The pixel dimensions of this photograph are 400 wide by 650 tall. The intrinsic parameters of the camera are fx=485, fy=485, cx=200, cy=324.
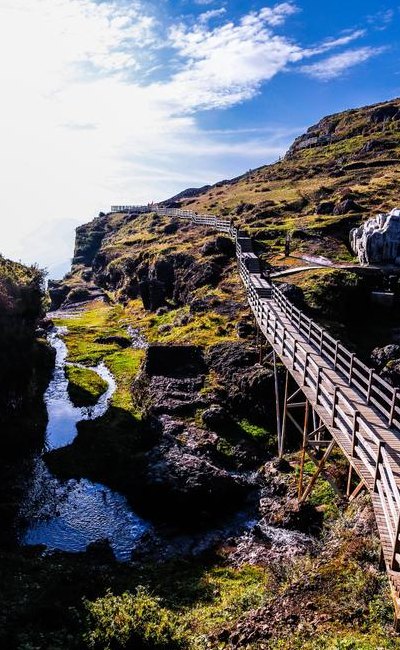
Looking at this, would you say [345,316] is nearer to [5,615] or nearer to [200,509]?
[200,509]

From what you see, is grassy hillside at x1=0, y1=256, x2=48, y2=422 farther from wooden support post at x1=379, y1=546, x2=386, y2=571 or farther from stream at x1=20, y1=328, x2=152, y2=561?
wooden support post at x1=379, y1=546, x2=386, y2=571

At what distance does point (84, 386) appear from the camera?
49.2 meters

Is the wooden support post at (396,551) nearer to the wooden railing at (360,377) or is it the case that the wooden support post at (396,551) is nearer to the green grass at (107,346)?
the wooden railing at (360,377)

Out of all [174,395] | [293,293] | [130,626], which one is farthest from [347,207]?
[130,626]

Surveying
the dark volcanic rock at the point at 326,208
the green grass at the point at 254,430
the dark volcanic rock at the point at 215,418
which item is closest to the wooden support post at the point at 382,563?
the green grass at the point at 254,430

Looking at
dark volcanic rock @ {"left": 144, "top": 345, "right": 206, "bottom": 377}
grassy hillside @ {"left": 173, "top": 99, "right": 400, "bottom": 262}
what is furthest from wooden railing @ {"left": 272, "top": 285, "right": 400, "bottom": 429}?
grassy hillside @ {"left": 173, "top": 99, "right": 400, "bottom": 262}

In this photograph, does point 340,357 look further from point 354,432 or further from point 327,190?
point 327,190

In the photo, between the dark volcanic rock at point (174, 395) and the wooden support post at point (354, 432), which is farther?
the dark volcanic rock at point (174, 395)

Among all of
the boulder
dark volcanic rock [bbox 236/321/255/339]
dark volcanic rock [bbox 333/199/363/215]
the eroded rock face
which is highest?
dark volcanic rock [bbox 333/199/363/215]

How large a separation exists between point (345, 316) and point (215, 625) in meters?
35.3

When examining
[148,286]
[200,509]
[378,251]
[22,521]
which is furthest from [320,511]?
[148,286]

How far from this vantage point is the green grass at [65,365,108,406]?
151 feet

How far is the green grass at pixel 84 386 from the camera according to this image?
45969 mm

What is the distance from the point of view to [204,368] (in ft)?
135
